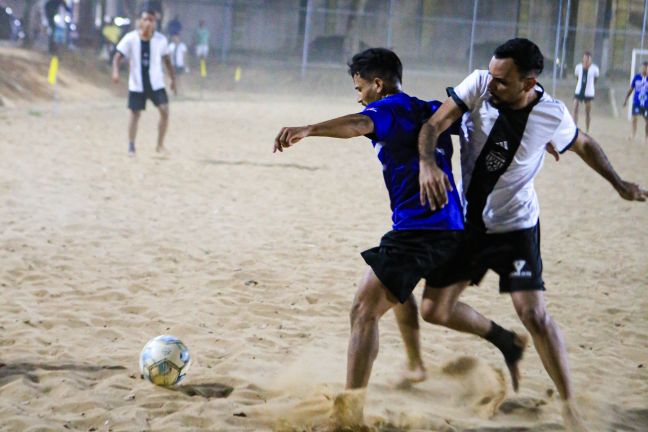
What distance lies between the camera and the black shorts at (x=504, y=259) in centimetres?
424

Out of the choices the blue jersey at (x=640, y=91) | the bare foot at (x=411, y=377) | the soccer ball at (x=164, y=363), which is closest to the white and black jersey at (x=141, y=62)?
the soccer ball at (x=164, y=363)

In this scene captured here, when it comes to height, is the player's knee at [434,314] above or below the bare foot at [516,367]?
above

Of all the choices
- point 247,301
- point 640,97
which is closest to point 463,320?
point 247,301

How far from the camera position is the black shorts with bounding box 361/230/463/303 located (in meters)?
4.03

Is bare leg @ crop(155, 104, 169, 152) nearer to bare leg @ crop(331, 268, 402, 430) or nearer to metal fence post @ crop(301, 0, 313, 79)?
bare leg @ crop(331, 268, 402, 430)

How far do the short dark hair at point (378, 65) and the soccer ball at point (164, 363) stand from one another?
5.56ft

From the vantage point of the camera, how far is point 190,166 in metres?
13.2

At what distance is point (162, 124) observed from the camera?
47.0ft

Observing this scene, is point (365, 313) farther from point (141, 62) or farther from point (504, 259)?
point (141, 62)

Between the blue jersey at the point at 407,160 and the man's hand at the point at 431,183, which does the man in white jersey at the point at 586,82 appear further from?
the man's hand at the point at 431,183

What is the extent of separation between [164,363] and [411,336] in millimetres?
1276

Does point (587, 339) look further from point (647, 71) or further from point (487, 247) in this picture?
point (647, 71)

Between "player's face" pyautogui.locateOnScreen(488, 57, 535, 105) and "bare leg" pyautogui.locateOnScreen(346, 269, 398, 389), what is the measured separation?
39.7 inches

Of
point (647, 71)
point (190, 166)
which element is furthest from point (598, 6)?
point (190, 166)
